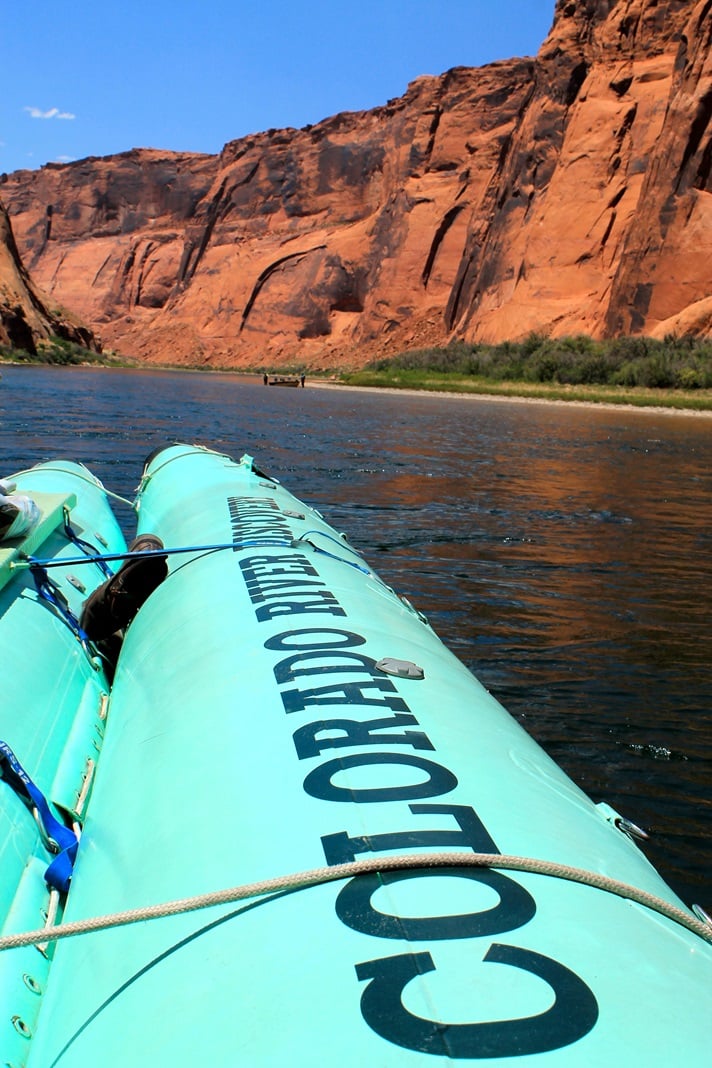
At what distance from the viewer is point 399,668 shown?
8.14 ft

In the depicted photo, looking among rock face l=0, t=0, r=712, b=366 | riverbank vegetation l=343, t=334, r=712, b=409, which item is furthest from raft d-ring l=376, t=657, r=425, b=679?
rock face l=0, t=0, r=712, b=366

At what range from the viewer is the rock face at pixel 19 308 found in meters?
46.0

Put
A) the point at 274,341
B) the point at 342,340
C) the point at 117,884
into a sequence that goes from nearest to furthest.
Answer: the point at 117,884 < the point at 342,340 < the point at 274,341

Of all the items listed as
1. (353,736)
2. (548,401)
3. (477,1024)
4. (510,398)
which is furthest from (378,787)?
(510,398)

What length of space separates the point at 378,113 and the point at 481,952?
85133mm

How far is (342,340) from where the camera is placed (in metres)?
69.6

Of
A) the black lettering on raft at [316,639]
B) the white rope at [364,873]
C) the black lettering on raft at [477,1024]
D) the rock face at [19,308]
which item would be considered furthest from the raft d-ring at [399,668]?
the rock face at [19,308]

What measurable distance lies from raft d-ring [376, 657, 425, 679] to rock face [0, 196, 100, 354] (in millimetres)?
47223

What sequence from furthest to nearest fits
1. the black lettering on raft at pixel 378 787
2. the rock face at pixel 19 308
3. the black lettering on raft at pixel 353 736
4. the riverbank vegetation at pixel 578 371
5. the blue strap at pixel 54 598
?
the rock face at pixel 19 308, the riverbank vegetation at pixel 578 371, the blue strap at pixel 54 598, the black lettering on raft at pixel 353 736, the black lettering on raft at pixel 378 787

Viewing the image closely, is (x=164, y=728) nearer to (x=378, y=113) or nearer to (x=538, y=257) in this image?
(x=538, y=257)

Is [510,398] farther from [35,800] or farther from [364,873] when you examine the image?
[364,873]

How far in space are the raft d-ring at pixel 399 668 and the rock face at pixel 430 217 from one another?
37.5 m

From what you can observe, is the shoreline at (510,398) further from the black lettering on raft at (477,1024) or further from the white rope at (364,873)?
the black lettering on raft at (477,1024)

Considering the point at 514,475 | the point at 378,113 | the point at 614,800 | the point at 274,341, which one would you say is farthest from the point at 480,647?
the point at 378,113
